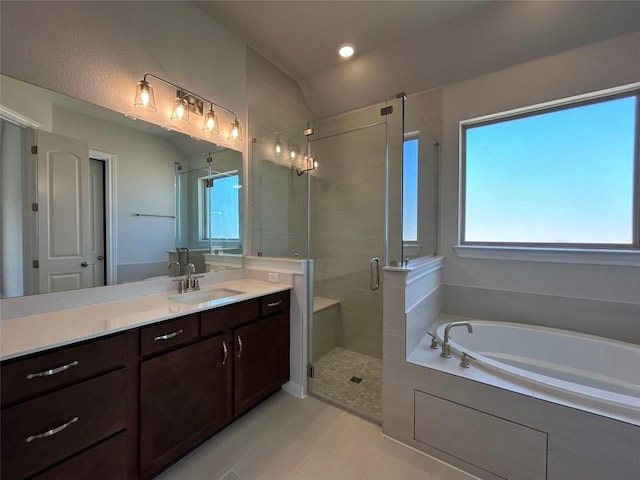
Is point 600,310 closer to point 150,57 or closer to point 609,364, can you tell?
point 609,364

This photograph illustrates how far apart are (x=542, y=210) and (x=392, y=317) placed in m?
1.66

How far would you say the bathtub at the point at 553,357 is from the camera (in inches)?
57.6

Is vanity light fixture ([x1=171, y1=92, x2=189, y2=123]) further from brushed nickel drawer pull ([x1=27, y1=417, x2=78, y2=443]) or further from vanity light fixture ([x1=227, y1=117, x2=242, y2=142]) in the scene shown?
brushed nickel drawer pull ([x1=27, y1=417, x2=78, y2=443])

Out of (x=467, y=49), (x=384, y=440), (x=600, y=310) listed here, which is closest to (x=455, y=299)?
(x=600, y=310)

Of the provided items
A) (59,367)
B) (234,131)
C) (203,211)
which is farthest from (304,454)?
(234,131)

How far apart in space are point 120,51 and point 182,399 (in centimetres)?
209

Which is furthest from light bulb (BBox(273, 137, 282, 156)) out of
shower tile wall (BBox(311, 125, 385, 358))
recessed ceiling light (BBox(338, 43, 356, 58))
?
recessed ceiling light (BBox(338, 43, 356, 58))

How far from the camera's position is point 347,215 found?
2.97m

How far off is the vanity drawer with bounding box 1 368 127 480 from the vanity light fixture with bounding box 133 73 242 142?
159 cm

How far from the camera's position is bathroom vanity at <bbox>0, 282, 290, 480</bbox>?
963 millimetres

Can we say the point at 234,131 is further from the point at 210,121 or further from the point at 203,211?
the point at 203,211

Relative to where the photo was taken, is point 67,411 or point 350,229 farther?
point 350,229

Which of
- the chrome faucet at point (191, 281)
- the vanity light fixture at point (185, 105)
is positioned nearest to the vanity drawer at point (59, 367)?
the chrome faucet at point (191, 281)

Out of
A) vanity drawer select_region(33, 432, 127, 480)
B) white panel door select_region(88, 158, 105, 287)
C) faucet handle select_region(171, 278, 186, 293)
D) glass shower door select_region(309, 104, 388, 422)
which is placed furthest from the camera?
glass shower door select_region(309, 104, 388, 422)
